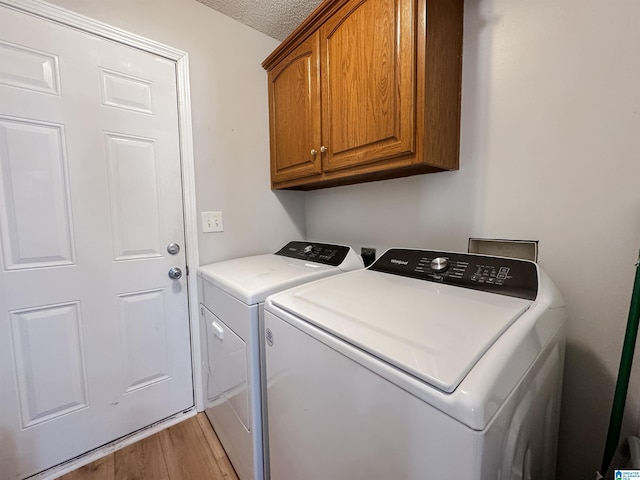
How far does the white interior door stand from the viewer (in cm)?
111

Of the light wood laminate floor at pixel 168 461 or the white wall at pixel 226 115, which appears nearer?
the light wood laminate floor at pixel 168 461

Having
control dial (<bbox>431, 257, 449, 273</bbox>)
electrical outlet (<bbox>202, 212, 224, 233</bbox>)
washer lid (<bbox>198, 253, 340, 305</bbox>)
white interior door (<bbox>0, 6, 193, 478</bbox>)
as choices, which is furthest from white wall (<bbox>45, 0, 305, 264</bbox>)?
control dial (<bbox>431, 257, 449, 273</bbox>)

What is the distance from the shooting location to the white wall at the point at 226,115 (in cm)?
142

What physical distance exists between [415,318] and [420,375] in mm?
200

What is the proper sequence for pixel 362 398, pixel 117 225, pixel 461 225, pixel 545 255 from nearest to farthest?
pixel 362 398, pixel 545 255, pixel 461 225, pixel 117 225

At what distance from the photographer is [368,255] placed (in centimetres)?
159

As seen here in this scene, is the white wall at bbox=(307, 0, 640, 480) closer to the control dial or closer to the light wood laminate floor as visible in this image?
the control dial

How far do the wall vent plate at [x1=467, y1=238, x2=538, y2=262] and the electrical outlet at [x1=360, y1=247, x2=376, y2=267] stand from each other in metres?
0.52

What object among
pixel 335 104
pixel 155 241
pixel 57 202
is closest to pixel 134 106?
pixel 57 202

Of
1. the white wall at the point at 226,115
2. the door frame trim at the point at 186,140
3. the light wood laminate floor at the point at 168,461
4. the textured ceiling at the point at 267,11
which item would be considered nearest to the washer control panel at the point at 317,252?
the white wall at the point at 226,115

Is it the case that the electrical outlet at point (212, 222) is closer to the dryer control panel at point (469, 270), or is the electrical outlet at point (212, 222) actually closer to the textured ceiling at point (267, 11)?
the dryer control panel at point (469, 270)

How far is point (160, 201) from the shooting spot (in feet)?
4.74

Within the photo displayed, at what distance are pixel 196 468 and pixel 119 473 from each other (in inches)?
13.8

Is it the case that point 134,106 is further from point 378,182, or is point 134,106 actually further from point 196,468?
point 196,468
